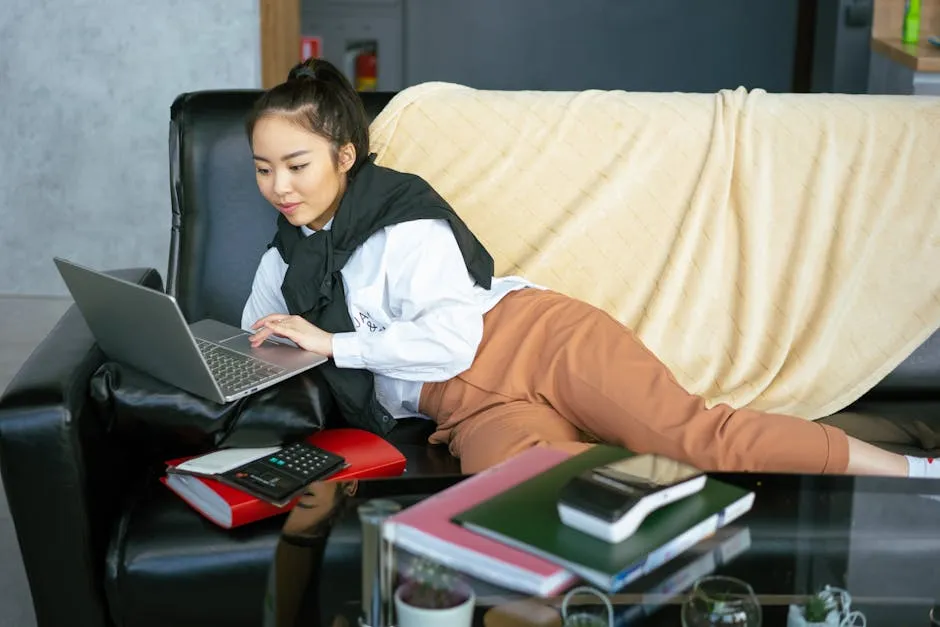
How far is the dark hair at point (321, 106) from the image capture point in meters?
2.03

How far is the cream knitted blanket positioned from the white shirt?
26 cm

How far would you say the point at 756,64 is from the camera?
16.8 ft

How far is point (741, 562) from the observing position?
4.49 feet

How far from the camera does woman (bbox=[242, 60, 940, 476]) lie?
6.32 feet

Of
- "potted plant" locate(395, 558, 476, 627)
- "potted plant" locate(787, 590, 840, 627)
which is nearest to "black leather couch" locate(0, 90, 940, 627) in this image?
"potted plant" locate(395, 558, 476, 627)

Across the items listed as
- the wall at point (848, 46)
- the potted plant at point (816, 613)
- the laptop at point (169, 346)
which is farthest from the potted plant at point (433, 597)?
the wall at point (848, 46)

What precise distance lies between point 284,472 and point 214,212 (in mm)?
687

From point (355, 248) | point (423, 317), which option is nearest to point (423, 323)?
point (423, 317)

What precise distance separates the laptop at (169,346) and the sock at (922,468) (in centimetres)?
88

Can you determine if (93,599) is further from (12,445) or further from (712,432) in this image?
(712,432)

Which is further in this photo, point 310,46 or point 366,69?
point 366,69

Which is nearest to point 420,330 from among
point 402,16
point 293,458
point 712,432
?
point 293,458

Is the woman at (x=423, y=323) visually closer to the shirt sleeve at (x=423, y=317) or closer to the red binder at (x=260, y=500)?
the shirt sleeve at (x=423, y=317)

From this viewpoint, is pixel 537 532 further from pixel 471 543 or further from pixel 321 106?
pixel 321 106
